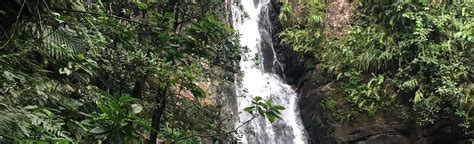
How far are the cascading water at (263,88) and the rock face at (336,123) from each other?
0.29 m

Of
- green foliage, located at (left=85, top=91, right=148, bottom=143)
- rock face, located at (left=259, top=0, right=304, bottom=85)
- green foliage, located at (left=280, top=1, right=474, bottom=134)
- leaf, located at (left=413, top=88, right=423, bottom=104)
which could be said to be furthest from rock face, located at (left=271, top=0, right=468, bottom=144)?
green foliage, located at (left=85, top=91, right=148, bottom=143)

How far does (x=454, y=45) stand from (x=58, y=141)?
9051 mm

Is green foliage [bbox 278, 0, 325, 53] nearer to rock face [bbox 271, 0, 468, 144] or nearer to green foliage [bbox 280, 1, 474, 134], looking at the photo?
rock face [bbox 271, 0, 468, 144]

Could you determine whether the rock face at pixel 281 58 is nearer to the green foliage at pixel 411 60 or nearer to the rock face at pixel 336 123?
the rock face at pixel 336 123

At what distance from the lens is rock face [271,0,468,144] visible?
917 cm

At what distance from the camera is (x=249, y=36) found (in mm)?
13953

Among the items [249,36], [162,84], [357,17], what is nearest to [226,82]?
[162,84]

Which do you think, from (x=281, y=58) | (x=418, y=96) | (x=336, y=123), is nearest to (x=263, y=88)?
(x=281, y=58)

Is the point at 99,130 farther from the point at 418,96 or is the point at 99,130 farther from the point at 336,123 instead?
the point at 336,123

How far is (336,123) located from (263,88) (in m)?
2.82

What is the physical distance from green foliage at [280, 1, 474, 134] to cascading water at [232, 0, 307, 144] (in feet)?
5.82

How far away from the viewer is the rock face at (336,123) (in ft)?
30.1

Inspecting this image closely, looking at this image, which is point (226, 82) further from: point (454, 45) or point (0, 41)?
point (454, 45)

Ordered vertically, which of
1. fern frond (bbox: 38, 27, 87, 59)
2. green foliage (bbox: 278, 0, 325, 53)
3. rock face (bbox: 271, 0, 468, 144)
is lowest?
rock face (bbox: 271, 0, 468, 144)
